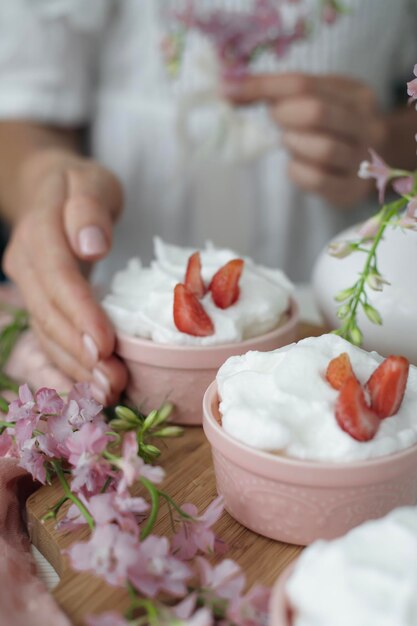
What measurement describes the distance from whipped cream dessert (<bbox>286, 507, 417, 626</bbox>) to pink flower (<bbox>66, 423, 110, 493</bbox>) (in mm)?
183

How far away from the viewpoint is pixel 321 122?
46.6 inches

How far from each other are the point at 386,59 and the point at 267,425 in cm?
114

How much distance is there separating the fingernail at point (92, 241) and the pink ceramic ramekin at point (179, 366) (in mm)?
133

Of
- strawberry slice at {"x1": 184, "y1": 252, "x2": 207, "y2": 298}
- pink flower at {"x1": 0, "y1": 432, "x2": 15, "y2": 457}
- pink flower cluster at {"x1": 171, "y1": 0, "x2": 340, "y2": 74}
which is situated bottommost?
pink flower at {"x1": 0, "y1": 432, "x2": 15, "y2": 457}

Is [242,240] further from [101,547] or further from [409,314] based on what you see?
[101,547]

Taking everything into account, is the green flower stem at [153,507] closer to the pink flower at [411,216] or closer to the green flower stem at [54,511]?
the green flower stem at [54,511]

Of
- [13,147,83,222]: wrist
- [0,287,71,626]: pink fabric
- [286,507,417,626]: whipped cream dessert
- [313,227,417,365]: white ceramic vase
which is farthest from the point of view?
[13,147,83,222]: wrist

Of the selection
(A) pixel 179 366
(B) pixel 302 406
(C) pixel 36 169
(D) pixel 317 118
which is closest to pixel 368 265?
(B) pixel 302 406

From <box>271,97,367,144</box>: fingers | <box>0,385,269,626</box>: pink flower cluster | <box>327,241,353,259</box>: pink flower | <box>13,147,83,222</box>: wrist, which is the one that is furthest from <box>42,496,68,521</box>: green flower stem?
<box>271,97,367,144</box>: fingers

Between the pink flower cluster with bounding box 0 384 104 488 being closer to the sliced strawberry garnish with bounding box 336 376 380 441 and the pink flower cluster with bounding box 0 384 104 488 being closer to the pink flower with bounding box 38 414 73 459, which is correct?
the pink flower with bounding box 38 414 73 459

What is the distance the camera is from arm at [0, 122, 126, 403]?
0.79 m

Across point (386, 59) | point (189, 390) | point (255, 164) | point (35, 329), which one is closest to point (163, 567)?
point (189, 390)

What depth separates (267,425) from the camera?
0.55 m

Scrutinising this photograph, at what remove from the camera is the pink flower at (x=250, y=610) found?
458mm
